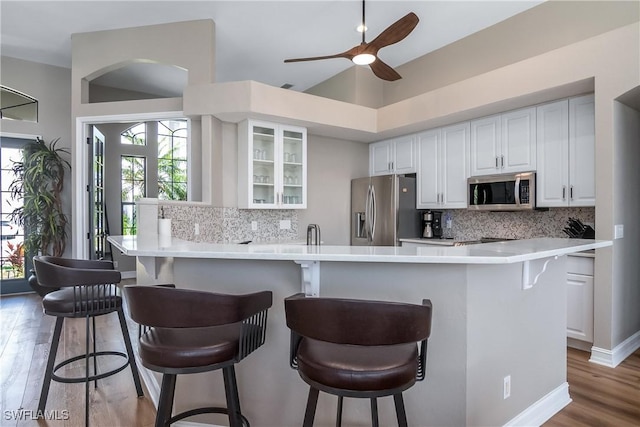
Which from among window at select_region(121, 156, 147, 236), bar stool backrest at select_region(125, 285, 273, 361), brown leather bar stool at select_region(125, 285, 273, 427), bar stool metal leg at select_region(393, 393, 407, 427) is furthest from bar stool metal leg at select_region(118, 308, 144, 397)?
window at select_region(121, 156, 147, 236)

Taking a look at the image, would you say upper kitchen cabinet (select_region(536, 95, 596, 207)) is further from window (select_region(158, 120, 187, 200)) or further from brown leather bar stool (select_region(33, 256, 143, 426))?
window (select_region(158, 120, 187, 200))

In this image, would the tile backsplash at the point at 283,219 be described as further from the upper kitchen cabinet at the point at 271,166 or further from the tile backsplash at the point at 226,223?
the upper kitchen cabinet at the point at 271,166

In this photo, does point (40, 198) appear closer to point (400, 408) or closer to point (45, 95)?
point (45, 95)

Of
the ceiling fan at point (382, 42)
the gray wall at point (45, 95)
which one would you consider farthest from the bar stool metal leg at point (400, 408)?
the gray wall at point (45, 95)

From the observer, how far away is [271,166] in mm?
4410

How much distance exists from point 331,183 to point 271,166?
1077mm

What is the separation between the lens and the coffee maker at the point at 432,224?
4723 mm

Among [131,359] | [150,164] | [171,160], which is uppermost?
[171,160]

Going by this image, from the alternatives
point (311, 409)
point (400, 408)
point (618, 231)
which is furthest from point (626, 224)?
point (311, 409)

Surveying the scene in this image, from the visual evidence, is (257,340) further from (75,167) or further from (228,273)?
(75,167)

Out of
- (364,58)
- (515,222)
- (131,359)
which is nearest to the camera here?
(131,359)

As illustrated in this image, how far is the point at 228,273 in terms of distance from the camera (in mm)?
1873

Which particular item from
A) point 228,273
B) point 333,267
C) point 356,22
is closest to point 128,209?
point 356,22

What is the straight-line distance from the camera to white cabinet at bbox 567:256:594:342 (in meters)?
2.99
